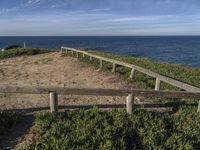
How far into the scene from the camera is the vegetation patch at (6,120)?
7402 millimetres

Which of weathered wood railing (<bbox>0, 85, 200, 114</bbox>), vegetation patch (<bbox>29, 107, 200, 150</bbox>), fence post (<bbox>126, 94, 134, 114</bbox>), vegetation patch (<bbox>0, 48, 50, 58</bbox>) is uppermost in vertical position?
weathered wood railing (<bbox>0, 85, 200, 114</bbox>)

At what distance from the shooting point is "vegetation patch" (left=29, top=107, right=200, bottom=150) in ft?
21.9

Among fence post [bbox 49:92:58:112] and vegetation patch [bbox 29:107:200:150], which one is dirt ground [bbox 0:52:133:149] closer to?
vegetation patch [bbox 29:107:200:150]

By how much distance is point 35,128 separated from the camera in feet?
24.3

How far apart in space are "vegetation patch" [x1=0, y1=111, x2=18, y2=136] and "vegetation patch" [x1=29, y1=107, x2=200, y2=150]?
2.12 feet

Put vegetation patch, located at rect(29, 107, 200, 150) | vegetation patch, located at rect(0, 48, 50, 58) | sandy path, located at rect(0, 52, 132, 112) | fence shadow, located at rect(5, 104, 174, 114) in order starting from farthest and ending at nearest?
vegetation patch, located at rect(0, 48, 50, 58), sandy path, located at rect(0, 52, 132, 112), fence shadow, located at rect(5, 104, 174, 114), vegetation patch, located at rect(29, 107, 200, 150)

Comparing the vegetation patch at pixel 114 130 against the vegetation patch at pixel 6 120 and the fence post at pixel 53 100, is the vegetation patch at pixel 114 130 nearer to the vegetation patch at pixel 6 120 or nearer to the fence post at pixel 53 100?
the fence post at pixel 53 100

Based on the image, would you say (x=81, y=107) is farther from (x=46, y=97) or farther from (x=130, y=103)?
(x=46, y=97)

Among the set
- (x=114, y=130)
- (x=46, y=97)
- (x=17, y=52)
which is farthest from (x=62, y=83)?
(x=17, y=52)

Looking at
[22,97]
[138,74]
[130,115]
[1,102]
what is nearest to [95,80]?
[138,74]

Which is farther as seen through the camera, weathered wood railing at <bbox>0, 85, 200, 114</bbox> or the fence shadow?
the fence shadow

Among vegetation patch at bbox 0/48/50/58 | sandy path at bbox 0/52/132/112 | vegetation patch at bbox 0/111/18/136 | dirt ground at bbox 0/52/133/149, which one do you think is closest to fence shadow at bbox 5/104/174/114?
dirt ground at bbox 0/52/133/149

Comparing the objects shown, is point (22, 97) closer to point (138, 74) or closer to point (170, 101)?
point (170, 101)

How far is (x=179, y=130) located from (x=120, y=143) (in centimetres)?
185
